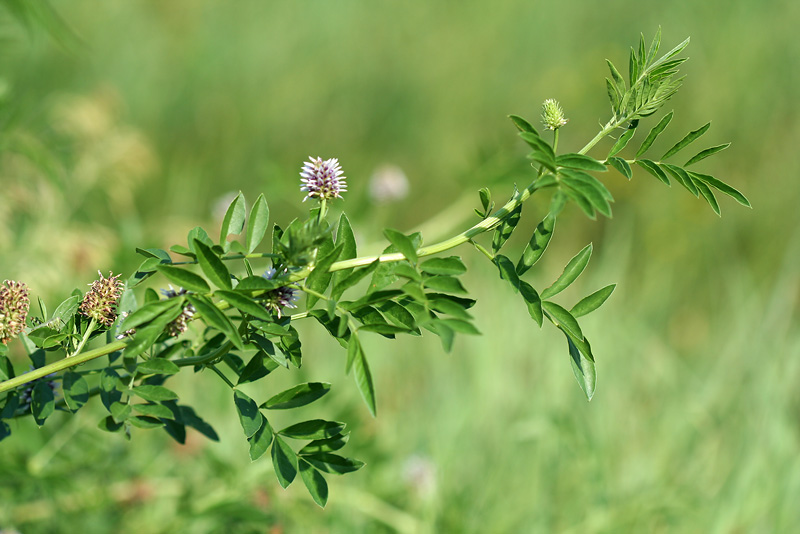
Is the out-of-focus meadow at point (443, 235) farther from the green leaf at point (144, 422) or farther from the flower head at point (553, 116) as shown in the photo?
the flower head at point (553, 116)

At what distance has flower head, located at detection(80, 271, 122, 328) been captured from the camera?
34.9 inches

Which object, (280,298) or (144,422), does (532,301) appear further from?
(144,422)

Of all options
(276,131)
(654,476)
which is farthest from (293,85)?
(654,476)

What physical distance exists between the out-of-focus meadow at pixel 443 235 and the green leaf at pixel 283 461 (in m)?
0.60

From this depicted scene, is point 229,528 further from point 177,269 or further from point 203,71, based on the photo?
point 203,71

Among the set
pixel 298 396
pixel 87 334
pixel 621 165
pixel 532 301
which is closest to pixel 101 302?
pixel 87 334

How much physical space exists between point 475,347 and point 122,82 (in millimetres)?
3347

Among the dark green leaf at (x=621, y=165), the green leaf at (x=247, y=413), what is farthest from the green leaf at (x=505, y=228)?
the green leaf at (x=247, y=413)

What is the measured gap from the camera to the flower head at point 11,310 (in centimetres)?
Answer: 87

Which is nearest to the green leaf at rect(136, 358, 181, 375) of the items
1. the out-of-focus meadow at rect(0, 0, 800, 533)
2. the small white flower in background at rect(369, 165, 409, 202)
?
the out-of-focus meadow at rect(0, 0, 800, 533)

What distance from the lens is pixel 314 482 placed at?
100 centimetres

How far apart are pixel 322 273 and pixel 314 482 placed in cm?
29

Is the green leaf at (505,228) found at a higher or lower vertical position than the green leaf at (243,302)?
higher

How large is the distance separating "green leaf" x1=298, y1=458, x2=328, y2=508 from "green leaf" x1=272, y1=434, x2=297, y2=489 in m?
0.02
